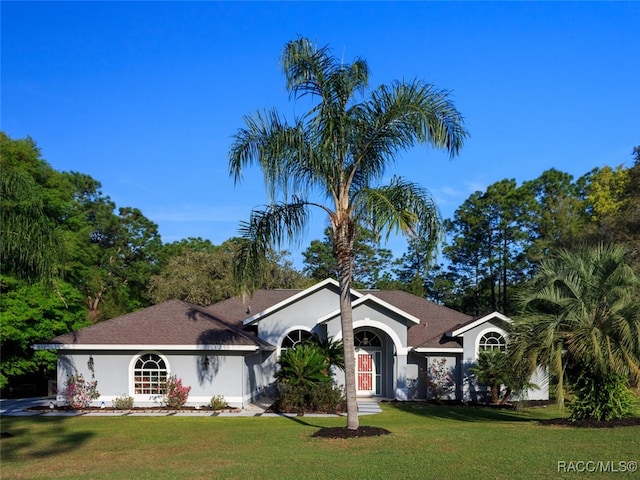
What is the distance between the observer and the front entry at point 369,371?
91.3 feet

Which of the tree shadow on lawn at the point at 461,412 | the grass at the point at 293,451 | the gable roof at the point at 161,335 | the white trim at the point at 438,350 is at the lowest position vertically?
the tree shadow on lawn at the point at 461,412

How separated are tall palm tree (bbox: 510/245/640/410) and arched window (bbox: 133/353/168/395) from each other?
42.7ft

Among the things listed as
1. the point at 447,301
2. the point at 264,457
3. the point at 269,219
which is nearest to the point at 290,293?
the point at 269,219

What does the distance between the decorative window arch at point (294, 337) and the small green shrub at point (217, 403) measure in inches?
186

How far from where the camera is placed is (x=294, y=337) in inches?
1062

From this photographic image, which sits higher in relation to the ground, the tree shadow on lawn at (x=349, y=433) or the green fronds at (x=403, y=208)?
the green fronds at (x=403, y=208)

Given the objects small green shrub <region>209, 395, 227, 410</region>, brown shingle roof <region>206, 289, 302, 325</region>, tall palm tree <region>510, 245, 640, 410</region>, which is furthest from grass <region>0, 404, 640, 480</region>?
brown shingle roof <region>206, 289, 302, 325</region>

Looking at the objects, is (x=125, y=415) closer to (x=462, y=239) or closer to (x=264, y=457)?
(x=264, y=457)

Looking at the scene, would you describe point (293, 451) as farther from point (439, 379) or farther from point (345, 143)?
point (439, 379)

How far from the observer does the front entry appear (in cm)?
2782

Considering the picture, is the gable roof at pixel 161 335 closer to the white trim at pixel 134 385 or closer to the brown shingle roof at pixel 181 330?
the brown shingle roof at pixel 181 330

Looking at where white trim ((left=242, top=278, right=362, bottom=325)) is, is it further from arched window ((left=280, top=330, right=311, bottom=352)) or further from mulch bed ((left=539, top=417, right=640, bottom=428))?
mulch bed ((left=539, top=417, right=640, bottom=428))

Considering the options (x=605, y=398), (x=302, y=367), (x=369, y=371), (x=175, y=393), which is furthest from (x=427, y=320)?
(x=605, y=398)

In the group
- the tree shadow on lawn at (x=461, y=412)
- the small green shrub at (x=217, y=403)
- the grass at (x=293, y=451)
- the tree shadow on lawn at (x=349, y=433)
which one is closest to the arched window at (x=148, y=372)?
the small green shrub at (x=217, y=403)
